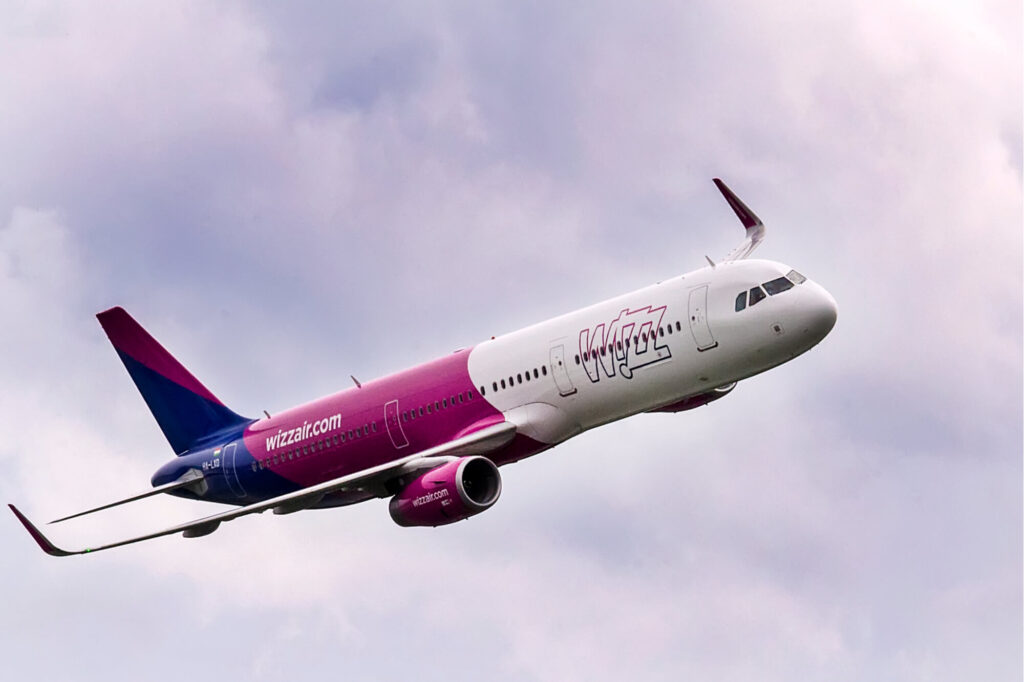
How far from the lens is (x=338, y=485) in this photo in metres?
45.2

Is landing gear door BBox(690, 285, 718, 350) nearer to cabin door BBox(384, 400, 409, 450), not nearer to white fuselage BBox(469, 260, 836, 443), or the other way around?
white fuselage BBox(469, 260, 836, 443)

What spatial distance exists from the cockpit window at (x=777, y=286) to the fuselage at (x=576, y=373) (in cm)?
4

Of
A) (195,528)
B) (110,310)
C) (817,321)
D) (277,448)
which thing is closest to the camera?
(817,321)

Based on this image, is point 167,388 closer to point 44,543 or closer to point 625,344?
point 44,543

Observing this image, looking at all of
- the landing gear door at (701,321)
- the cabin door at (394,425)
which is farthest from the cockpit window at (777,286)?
the cabin door at (394,425)

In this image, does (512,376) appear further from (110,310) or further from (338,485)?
(110,310)

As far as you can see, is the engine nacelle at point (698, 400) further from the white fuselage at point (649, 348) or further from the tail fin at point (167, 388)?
the tail fin at point (167, 388)

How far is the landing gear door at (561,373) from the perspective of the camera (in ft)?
144

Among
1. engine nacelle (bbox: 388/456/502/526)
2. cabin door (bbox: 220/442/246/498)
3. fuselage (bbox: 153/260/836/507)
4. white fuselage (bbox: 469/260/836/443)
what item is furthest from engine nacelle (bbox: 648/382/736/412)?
cabin door (bbox: 220/442/246/498)

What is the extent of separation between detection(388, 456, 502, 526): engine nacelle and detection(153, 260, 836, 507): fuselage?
201 centimetres

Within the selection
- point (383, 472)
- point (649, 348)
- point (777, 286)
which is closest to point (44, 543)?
point (383, 472)

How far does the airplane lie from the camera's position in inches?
1638

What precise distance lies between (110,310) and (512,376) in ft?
61.4

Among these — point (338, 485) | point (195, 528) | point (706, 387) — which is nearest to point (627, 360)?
point (706, 387)
